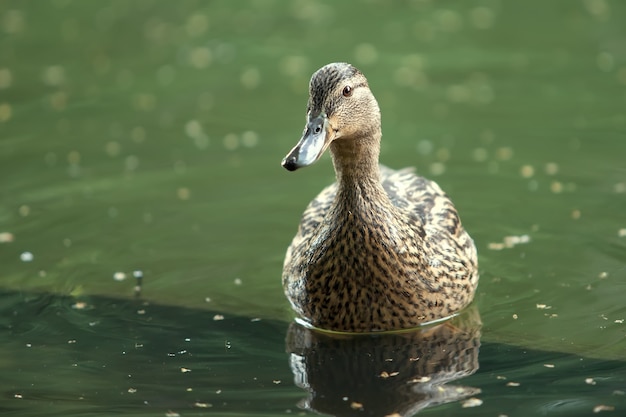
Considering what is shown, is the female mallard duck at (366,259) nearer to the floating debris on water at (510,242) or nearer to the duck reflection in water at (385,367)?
the duck reflection in water at (385,367)

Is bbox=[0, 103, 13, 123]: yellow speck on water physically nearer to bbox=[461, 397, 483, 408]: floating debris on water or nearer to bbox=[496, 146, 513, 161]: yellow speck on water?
bbox=[496, 146, 513, 161]: yellow speck on water

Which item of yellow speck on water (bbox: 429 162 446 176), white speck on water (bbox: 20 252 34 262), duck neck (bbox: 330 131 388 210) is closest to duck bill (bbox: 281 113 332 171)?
duck neck (bbox: 330 131 388 210)

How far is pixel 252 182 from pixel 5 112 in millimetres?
3760

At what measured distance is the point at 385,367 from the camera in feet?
25.3

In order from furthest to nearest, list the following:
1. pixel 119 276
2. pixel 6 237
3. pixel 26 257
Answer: pixel 6 237
pixel 26 257
pixel 119 276

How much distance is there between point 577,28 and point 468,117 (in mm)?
3276

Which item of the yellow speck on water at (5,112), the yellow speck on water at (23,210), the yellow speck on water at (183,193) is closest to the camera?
the yellow speck on water at (23,210)

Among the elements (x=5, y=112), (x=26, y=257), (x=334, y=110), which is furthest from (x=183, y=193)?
(x=334, y=110)

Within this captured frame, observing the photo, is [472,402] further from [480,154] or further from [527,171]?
[480,154]

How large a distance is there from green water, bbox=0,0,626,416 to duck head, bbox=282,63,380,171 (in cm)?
152

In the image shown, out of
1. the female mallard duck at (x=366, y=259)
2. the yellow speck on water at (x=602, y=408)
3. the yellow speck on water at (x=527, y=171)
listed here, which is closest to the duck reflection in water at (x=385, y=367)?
the female mallard duck at (x=366, y=259)

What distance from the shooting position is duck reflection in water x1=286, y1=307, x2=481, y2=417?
7.14m

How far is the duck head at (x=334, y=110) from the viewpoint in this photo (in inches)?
296

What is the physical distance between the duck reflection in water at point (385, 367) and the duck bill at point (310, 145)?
4.70ft
